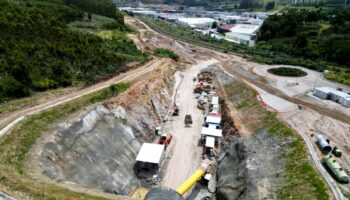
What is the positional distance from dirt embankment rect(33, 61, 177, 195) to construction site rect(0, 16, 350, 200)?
175 mm

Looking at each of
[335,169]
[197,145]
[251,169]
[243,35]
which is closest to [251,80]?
[197,145]

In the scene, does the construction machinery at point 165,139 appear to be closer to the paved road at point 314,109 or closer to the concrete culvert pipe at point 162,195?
the paved road at point 314,109

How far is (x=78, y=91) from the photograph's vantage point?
56000 millimetres

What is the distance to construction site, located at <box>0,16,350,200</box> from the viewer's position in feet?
117

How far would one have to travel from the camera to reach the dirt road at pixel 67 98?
132 ft

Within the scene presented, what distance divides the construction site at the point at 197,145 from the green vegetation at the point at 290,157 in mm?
126

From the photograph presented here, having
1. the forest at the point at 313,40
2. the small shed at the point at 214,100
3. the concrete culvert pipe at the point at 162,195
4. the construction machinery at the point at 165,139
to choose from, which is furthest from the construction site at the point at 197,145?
the forest at the point at 313,40

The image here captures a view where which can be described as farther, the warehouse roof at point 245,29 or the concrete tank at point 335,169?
the warehouse roof at point 245,29

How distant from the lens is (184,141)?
2272 inches

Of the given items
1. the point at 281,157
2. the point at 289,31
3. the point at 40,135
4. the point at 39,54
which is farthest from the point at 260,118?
the point at 289,31

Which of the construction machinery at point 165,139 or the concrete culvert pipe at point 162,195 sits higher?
the concrete culvert pipe at point 162,195

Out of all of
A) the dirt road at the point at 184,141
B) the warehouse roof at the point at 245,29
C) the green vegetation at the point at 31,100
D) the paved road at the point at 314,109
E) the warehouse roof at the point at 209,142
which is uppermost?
the warehouse roof at the point at 245,29

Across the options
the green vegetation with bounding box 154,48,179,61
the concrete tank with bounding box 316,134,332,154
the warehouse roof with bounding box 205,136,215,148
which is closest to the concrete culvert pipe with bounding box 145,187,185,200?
the warehouse roof with bounding box 205,136,215,148

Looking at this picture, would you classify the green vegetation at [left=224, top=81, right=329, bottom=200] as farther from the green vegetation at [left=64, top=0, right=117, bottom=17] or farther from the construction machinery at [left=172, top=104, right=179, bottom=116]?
the green vegetation at [left=64, top=0, right=117, bottom=17]
